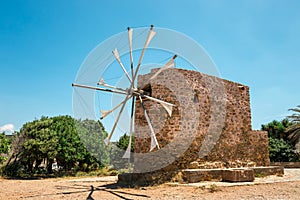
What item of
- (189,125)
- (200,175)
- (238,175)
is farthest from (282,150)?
(200,175)

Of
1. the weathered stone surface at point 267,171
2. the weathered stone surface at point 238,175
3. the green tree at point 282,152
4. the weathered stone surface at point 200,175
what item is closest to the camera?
the weathered stone surface at point 238,175

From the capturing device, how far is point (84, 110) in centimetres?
987

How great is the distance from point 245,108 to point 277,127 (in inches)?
510

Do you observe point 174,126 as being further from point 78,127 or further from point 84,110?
point 78,127

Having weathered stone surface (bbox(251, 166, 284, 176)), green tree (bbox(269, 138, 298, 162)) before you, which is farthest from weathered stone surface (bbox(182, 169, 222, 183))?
green tree (bbox(269, 138, 298, 162))

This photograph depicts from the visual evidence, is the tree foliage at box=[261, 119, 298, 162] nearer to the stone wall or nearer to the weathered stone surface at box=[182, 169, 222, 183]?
the stone wall

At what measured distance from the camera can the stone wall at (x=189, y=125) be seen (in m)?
9.70

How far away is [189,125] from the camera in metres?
10.1

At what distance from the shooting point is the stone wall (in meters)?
9.70

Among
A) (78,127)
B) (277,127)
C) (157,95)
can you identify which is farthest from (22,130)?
(277,127)

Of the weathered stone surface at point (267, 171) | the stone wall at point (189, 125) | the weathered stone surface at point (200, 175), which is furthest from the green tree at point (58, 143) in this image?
the weathered stone surface at point (267, 171)

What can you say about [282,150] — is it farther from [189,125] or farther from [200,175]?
[200,175]

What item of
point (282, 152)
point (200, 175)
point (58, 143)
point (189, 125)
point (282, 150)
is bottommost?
point (200, 175)

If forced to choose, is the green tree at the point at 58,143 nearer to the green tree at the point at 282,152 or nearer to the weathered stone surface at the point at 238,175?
the weathered stone surface at the point at 238,175
